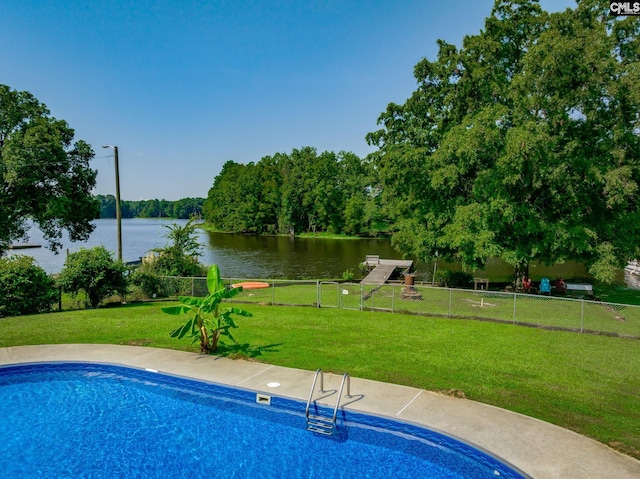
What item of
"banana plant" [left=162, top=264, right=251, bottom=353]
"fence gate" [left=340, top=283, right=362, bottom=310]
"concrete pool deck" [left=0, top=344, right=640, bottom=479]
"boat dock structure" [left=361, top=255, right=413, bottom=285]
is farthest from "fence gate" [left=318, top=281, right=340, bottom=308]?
"concrete pool deck" [left=0, top=344, right=640, bottom=479]

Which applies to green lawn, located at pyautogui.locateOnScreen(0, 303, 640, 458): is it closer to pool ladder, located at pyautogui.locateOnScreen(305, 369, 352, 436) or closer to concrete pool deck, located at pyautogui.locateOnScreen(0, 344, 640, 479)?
concrete pool deck, located at pyautogui.locateOnScreen(0, 344, 640, 479)

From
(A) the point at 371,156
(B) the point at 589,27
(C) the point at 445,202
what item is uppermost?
(B) the point at 589,27

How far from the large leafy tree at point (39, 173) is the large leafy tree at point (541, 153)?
2062 cm

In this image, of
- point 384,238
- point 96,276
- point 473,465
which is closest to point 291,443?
point 473,465

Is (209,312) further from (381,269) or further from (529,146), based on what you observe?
(381,269)

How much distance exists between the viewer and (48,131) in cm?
2641

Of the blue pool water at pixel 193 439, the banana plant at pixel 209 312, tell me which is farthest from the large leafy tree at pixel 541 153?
the blue pool water at pixel 193 439

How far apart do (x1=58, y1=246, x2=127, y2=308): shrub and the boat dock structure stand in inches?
544

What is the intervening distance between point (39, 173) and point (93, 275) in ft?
40.2

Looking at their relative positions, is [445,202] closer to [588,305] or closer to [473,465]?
[588,305]

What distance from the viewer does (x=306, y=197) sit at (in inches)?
3529

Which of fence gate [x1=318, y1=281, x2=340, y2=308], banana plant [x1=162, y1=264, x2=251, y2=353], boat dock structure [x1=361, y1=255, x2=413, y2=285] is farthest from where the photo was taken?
boat dock structure [x1=361, y1=255, x2=413, y2=285]

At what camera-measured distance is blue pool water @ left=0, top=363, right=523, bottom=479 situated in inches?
270

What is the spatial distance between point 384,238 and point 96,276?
212ft
